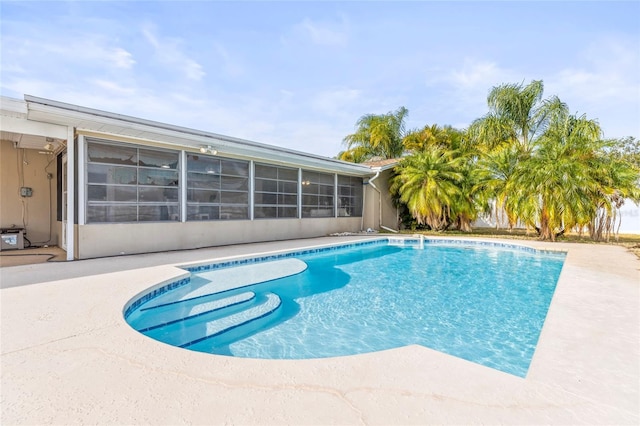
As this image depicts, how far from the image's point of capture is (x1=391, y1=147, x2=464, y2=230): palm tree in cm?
1483

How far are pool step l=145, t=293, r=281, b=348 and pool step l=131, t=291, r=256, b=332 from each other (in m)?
0.19

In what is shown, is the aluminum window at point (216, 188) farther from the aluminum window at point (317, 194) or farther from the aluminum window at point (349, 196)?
the aluminum window at point (349, 196)

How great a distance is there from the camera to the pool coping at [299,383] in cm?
194

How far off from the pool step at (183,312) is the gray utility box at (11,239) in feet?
25.5

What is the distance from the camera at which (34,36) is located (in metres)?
8.86

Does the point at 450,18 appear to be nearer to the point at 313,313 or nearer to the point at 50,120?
the point at 313,313

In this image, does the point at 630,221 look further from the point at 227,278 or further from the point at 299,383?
the point at 299,383

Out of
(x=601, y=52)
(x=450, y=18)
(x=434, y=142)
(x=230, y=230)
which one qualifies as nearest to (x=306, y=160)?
(x=230, y=230)

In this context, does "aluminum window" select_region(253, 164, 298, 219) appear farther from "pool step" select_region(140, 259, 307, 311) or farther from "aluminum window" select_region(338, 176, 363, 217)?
"pool step" select_region(140, 259, 307, 311)

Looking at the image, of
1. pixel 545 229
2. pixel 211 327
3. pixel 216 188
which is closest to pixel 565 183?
pixel 545 229

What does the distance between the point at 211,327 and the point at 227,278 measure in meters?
2.22

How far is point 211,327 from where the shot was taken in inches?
177

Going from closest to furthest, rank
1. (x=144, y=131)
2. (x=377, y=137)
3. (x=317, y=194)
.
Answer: (x=144, y=131) → (x=317, y=194) → (x=377, y=137)

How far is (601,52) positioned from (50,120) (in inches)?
722
